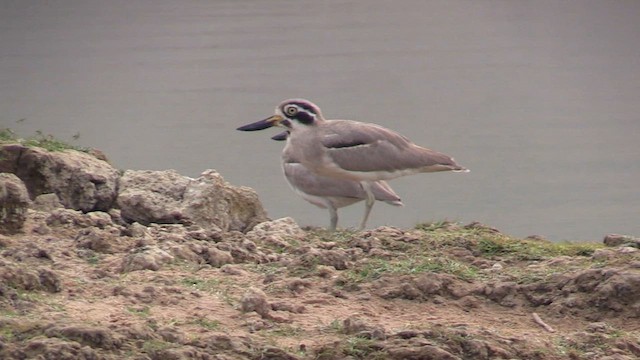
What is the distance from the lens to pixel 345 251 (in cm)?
674

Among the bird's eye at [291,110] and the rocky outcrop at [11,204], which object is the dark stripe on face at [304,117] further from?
the rocky outcrop at [11,204]

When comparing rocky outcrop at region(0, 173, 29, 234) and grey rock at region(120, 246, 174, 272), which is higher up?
rocky outcrop at region(0, 173, 29, 234)

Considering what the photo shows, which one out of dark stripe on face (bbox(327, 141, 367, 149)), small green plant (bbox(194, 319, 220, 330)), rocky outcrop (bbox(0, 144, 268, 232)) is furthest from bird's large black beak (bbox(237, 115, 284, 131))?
small green plant (bbox(194, 319, 220, 330))

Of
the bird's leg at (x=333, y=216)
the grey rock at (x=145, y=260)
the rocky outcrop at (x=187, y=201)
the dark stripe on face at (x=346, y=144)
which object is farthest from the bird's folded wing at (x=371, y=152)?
the grey rock at (x=145, y=260)

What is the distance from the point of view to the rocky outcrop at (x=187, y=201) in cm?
793

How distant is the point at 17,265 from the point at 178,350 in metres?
1.00

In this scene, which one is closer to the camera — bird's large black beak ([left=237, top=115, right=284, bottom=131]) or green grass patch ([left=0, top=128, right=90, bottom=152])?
green grass patch ([left=0, top=128, right=90, bottom=152])

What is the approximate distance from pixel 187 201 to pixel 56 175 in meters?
0.66

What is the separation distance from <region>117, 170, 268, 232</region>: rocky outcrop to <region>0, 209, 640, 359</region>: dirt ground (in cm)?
58

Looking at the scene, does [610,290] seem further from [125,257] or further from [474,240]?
[125,257]

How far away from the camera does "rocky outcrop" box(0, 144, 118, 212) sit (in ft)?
26.4

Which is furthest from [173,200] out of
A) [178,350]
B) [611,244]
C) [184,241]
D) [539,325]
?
[178,350]

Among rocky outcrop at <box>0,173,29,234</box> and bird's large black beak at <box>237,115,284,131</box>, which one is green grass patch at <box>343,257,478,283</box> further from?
bird's large black beak at <box>237,115,284,131</box>

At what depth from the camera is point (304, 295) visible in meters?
6.01
